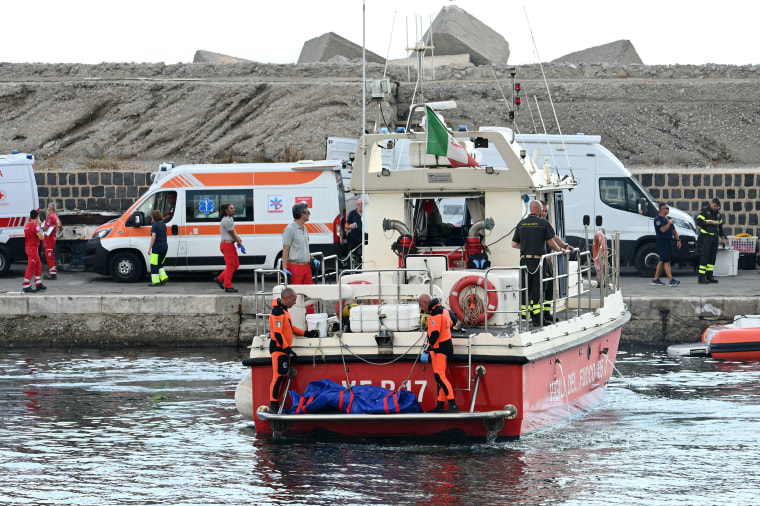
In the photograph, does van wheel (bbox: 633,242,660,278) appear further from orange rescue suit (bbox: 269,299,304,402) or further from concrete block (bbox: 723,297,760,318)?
orange rescue suit (bbox: 269,299,304,402)

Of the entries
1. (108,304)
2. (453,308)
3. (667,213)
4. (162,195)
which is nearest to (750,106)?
(667,213)

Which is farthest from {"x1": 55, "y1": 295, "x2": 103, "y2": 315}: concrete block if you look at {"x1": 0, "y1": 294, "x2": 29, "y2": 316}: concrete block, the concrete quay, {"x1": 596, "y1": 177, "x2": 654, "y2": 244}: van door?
{"x1": 596, "y1": 177, "x2": 654, "y2": 244}: van door

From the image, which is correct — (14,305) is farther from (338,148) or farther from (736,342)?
(736,342)

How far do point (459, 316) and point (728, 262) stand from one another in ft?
38.1

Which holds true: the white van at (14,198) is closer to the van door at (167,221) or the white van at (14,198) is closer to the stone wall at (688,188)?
the van door at (167,221)

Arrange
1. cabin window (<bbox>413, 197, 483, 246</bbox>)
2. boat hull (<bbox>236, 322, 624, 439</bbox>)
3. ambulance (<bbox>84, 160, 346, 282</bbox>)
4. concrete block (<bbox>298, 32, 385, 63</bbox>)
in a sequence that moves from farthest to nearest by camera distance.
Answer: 1. concrete block (<bbox>298, 32, 385, 63</bbox>)
2. ambulance (<bbox>84, 160, 346, 282</bbox>)
3. cabin window (<bbox>413, 197, 483, 246</bbox>)
4. boat hull (<bbox>236, 322, 624, 439</bbox>)

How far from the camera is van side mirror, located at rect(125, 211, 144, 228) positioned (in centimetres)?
1955

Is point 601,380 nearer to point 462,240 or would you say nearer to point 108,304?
point 462,240

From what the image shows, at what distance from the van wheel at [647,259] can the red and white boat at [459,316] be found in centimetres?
769

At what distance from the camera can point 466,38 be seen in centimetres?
4009

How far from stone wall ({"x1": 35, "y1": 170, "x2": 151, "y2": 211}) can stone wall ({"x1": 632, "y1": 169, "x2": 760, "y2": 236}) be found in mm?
10977

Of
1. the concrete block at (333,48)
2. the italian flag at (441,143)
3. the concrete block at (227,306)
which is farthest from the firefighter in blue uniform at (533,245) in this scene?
the concrete block at (333,48)

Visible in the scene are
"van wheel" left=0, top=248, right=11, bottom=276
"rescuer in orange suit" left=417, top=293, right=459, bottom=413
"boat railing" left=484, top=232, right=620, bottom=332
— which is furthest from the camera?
"van wheel" left=0, top=248, right=11, bottom=276

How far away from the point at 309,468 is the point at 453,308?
2.12 meters
